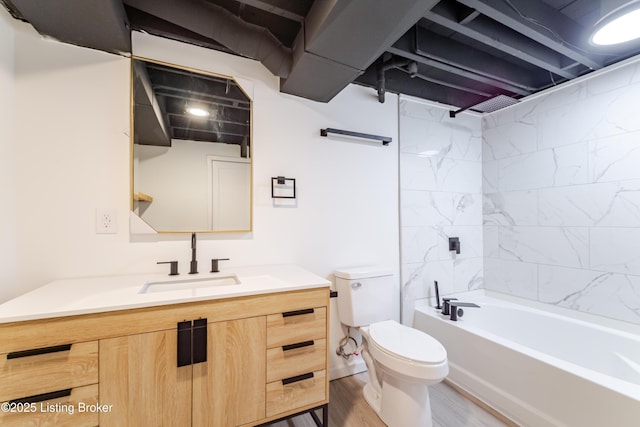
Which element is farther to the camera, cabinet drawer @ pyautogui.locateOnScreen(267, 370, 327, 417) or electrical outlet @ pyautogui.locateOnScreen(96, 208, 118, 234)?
electrical outlet @ pyautogui.locateOnScreen(96, 208, 118, 234)

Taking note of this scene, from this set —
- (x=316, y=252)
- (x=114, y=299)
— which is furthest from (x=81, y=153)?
(x=316, y=252)

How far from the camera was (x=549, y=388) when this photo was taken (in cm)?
142

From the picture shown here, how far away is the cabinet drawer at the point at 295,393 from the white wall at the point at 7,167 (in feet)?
4.43

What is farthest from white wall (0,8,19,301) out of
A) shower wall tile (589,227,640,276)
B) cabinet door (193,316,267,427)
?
shower wall tile (589,227,640,276)

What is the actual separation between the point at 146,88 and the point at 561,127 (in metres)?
3.06

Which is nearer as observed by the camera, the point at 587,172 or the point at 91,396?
the point at 91,396

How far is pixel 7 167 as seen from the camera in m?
1.21

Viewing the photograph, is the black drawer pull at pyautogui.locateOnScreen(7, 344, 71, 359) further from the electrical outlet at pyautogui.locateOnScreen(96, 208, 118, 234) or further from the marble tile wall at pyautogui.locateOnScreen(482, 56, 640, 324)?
the marble tile wall at pyautogui.locateOnScreen(482, 56, 640, 324)

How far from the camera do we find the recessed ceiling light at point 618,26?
1207 millimetres

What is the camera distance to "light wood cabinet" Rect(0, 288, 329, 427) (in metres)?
0.89

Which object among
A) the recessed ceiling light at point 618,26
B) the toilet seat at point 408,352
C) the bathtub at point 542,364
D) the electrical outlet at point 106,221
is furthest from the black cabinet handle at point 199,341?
the recessed ceiling light at point 618,26

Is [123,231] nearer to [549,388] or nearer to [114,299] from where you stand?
[114,299]

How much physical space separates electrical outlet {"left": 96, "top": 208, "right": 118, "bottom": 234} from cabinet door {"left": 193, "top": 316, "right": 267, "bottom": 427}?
845mm

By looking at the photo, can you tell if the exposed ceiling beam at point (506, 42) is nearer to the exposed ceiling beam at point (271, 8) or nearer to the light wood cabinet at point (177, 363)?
the exposed ceiling beam at point (271, 8)
